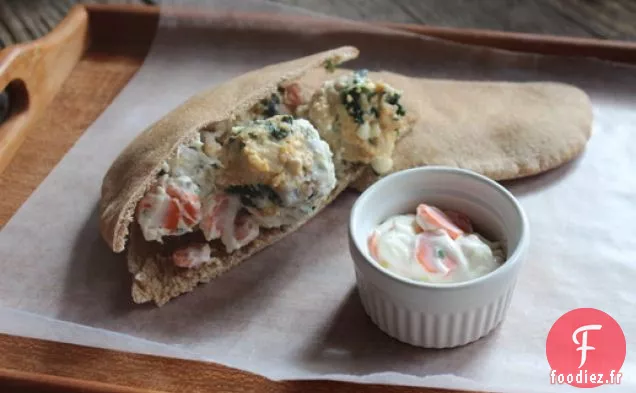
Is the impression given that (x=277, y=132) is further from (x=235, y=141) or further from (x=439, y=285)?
(x=439, y=285)

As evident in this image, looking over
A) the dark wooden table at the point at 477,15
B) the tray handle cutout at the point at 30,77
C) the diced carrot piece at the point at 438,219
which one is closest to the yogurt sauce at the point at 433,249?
the diced carrot piece at the point at 438,219

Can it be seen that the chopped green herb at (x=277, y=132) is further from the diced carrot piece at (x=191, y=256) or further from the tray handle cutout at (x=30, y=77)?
the tray handle cutout at (x=30, y=77)

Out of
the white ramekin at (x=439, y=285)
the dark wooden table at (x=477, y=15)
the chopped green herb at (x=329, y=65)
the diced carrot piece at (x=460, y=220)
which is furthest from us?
the dark wooden table at (x=477, y=15)

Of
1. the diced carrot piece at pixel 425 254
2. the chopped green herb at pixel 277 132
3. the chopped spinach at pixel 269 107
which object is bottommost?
the diced carrot piece at pixel 425 254

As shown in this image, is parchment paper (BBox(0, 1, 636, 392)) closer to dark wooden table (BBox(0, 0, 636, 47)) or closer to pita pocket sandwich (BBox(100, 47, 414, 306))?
pita pocket sandwich (BBox(100, 47, 414, 306))

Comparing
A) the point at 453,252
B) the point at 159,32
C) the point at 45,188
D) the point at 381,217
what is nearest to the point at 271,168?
the point at 381,217

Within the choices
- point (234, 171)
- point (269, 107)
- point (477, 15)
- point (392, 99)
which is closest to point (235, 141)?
point (234, 171)

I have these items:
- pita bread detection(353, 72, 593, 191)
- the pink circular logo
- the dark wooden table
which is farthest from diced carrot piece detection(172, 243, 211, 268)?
the dark wooden table
